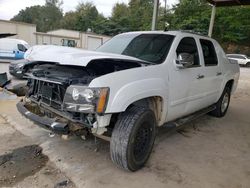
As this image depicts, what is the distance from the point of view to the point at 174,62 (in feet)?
13.5

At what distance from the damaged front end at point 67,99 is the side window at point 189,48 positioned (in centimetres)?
112

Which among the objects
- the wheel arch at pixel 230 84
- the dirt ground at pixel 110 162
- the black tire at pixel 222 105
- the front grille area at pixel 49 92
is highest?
the front grille area at pixel 49 92

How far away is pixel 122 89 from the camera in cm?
318

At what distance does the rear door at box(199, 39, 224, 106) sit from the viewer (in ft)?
16.8

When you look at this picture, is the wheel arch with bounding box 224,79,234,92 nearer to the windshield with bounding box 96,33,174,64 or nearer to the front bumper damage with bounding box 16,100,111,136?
Answer: the windshield with bounding box 96,33,174,64

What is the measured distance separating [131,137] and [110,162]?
733mm

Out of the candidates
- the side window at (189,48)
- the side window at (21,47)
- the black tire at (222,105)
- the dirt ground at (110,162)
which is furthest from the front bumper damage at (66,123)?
the side window at (21,47)

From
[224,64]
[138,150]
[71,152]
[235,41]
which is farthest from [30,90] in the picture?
[235,41]

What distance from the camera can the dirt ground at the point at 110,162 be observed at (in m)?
3.41

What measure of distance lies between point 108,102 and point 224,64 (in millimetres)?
3843

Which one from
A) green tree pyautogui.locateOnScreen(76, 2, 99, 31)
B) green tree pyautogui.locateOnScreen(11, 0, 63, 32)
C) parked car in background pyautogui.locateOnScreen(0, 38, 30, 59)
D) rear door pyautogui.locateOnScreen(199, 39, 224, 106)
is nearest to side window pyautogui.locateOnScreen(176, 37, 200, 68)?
rear door pyautogui.locateOnScreen(199, 39, 224, 106)

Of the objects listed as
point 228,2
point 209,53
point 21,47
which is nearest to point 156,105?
point 209,53

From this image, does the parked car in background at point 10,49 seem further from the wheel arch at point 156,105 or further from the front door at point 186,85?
the wheel arch at point 156,105

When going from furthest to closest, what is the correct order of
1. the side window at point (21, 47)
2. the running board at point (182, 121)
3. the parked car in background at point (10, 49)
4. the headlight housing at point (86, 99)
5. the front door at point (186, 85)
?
the side window at point (21, 47), the parked car in background at point (10, 49), the running board at point (182, 121), the front door at point (186, 85), the headlight housing at point (86, 99)
